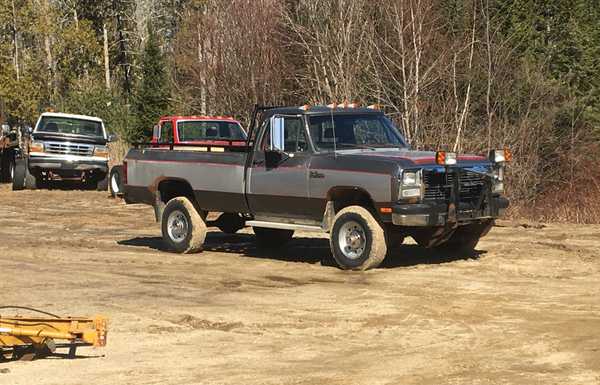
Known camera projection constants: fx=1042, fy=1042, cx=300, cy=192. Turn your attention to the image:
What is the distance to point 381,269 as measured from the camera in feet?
41.9

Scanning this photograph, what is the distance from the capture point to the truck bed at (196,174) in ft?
45.7

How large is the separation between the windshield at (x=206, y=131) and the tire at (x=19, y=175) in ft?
29.8

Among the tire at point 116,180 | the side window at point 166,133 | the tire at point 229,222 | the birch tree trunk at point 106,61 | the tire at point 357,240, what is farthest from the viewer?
the birch tree trunk at point 106,61

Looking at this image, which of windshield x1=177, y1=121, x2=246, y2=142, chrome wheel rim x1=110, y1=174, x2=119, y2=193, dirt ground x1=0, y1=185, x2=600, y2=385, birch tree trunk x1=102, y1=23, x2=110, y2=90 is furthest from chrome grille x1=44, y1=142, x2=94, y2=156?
birch tree trunk x1=102, y1=23, x2=110, y2=90

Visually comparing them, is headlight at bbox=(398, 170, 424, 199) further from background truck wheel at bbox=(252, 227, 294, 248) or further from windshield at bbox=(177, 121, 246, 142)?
windshield at bbox=(177, 121, 246, 142)

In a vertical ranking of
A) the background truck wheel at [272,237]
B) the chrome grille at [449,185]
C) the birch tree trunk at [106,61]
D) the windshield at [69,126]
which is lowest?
the background truck wheel at [272,237]

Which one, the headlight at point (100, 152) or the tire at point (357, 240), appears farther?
the headlight at point (100, 152)

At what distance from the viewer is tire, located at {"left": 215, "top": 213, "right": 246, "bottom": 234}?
51.8 ft

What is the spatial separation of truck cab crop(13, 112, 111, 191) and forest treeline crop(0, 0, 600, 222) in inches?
247

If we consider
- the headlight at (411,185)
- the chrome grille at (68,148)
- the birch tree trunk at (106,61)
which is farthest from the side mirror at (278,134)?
the birch tree trunk at (106,61)

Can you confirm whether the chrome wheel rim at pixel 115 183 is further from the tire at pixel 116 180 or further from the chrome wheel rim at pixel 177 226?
the chrome wheel rim at pixel 177 226

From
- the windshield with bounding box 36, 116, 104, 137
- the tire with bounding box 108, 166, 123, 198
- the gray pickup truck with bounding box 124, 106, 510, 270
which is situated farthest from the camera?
the windshield with bounding box 36, 116, 104, 137

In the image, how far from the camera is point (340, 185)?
41.3 feet

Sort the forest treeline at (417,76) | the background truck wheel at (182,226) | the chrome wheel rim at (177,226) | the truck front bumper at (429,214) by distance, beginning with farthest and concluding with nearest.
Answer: the forest treeline at (417,76), the chrome wheel rim at (177,226), the background truck wheel at (182,226), the truck front bumper at (429,214)
